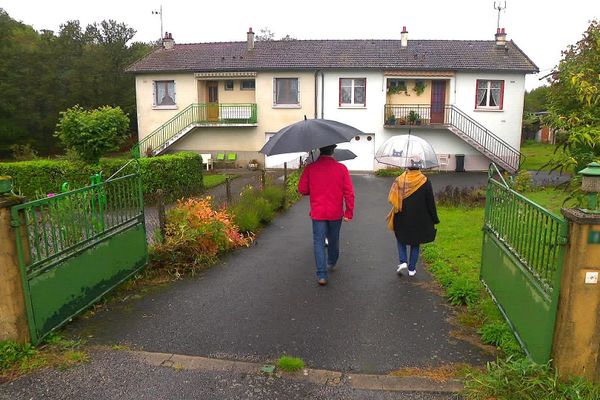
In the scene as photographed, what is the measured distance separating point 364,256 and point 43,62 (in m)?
33.9

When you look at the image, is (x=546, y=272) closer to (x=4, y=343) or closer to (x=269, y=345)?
(x=269, y=345)

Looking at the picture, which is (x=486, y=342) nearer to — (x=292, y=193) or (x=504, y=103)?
(x=292, y=193)

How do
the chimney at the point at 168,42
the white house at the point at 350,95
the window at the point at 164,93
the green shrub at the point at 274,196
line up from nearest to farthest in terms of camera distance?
the green shrub at the point at 274,196 < the white house at the point at 350,95 < the window at the point at 164,93 < the chimney at the point at 168,42

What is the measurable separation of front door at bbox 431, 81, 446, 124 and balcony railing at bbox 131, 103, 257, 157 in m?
9.30

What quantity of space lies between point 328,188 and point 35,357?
3.52 meters

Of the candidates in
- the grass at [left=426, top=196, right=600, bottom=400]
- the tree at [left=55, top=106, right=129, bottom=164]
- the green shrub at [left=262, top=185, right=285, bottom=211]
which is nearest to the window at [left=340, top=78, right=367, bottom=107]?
the tree at [left=55, top=106, right=129, bottom=164]

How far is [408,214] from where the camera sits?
20.0ft

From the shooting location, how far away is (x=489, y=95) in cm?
2359

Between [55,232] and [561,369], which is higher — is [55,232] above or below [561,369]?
above

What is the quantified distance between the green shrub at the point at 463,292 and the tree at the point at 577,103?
169 cm

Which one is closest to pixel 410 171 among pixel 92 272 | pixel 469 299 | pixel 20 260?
pixel 469 299

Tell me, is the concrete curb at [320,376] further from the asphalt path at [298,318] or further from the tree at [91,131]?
the tree at [91,131]

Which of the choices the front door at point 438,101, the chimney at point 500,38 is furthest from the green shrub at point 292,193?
the chimney at point 500,38

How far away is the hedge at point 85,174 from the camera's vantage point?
14180 millimetres
